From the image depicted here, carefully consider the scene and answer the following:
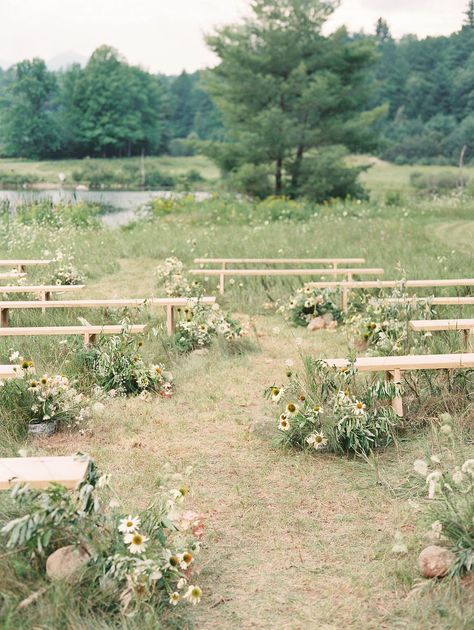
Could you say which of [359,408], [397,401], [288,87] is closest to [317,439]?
[359,408]

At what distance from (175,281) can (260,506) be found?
4.90 m

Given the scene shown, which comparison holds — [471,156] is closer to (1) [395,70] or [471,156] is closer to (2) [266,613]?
(1) [395,70]

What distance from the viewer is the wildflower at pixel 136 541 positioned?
9.05 feet

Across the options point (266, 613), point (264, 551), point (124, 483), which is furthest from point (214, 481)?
point (266, 613)

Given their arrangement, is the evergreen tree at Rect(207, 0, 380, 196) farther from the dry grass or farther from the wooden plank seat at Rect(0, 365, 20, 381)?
the wooden plank seat at Rect(0, 365, 20, 381)

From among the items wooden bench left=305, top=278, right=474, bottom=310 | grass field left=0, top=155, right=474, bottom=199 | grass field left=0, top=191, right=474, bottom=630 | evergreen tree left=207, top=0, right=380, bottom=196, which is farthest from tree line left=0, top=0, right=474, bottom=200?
grass field left=0, top=191, right=474, bottom=630

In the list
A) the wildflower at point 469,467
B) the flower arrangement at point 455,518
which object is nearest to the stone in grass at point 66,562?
the flower arrangement at point 455,518

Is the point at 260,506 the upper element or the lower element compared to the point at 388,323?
lower

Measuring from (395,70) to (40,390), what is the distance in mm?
55617

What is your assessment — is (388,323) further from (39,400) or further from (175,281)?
(175,281)

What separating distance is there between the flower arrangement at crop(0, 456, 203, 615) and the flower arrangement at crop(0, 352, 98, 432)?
5.57 feet

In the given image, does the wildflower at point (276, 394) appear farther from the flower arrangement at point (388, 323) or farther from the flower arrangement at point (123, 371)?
the flower arrangement at point (388, 323)

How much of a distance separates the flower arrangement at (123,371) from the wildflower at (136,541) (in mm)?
2523

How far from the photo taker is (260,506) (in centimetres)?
378
